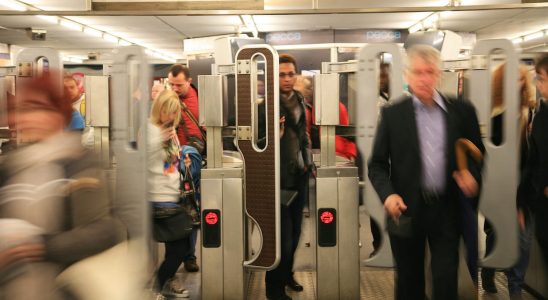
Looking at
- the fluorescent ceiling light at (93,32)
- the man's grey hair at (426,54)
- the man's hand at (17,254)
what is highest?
the fluorescent ceiling light at (93,32)

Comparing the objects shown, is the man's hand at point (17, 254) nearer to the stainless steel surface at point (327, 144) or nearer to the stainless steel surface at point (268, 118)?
the stainless steel surface at point (268, 118)

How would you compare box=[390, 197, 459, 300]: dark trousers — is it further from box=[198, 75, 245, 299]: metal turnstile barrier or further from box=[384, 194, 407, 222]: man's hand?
box=[198, 75, 245, 299]: metal turnstile barrier

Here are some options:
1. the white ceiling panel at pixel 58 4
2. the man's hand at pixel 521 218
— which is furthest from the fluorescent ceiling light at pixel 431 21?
the man's hand at pixel 521 218

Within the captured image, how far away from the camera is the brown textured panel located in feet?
12.6

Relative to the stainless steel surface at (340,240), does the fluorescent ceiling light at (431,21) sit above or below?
above

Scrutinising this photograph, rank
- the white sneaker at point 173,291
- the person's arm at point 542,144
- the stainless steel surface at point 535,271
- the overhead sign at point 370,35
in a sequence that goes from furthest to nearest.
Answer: the overhead sign at point 370,35 < the stainless steel surface at point 535,271 < the white sneaker at point 173,291 < the person's arm at point 542,144

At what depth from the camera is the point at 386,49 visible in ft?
12.2

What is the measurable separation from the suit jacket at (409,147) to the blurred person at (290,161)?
1265 mm

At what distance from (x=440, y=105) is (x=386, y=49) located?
991 mm

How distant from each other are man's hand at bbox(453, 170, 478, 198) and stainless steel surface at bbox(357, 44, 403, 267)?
102 cm

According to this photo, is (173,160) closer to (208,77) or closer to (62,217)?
(208,77)

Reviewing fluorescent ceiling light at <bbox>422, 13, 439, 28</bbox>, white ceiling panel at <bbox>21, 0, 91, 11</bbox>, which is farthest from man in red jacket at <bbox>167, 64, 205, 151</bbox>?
fluorescent ceiling light at <bbox>422, 13, 439, 28</bbox>

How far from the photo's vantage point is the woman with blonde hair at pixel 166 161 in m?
3.84

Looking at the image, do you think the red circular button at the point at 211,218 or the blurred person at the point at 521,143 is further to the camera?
the red circular button at the point at 211,218
